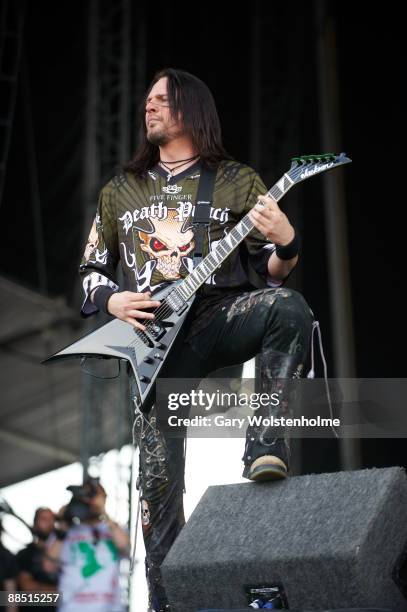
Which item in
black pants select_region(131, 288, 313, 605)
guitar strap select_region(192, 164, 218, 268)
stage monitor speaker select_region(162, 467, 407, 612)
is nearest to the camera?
stage monitor speaker select_region(162, 467, 407, 612)

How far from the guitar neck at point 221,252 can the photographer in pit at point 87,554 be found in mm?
2504

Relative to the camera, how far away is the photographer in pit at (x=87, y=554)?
17.9ft

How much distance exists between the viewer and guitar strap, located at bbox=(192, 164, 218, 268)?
3.36 metres

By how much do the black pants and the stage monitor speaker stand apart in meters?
0.28

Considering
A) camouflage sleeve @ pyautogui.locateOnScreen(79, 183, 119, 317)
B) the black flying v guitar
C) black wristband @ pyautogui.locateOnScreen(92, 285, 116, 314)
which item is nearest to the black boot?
the black flying v guitar

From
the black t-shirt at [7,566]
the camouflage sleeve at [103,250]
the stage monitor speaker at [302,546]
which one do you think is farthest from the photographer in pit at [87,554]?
the stage monitor speaker at [302,546]

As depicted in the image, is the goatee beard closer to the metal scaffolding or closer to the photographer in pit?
the photographer in pit

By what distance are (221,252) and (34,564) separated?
318 centimetres

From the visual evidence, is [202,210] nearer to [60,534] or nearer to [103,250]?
[103,250]

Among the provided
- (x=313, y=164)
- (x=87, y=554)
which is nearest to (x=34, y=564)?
(x=87, y=554)

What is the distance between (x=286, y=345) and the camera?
3.10 m

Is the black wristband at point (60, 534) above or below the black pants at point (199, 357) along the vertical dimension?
below

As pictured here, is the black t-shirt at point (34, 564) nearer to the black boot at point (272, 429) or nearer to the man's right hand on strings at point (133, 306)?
the man's right hand on strings at point (133, 306)

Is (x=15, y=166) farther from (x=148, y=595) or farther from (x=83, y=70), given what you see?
(x=148, y=595)
